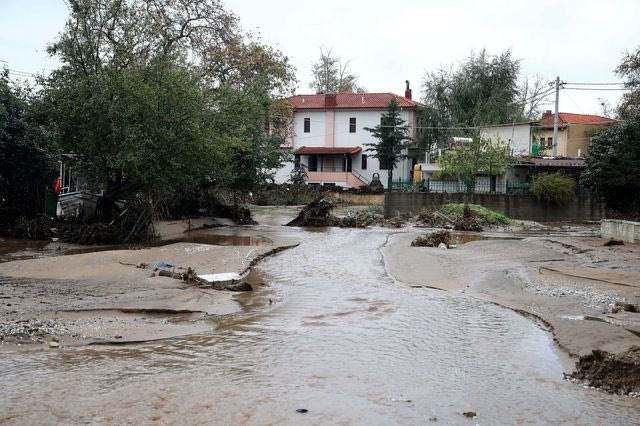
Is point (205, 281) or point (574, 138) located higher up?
point (574, 138)

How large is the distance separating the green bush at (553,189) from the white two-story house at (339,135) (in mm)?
25097

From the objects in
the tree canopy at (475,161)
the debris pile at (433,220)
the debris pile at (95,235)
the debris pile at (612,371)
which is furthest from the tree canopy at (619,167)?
the debris pile at (612,371)

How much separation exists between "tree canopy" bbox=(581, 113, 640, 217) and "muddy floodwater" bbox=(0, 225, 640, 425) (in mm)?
20474

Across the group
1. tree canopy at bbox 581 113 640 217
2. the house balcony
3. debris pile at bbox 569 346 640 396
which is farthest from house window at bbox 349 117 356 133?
debris pile at bbox 569 346 640 396

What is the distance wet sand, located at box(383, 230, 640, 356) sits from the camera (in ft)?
31.3

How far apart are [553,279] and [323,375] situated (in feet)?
28.5

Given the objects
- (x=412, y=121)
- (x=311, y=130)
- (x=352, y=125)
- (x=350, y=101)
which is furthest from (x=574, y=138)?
(x=311, y=130)

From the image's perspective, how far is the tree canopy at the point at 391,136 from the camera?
5853 cm

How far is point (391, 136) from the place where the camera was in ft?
192

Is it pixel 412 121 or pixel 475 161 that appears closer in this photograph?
pixel 475 161

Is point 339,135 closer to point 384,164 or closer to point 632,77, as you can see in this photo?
point 384,164

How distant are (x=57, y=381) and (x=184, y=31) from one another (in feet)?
97.0

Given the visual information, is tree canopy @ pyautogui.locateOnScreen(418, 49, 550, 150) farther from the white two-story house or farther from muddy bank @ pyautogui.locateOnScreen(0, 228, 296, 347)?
muddy bank @ pyautogui.locateOnScreen(0, 228, 296, 347)

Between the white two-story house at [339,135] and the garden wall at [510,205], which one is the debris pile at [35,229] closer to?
the garden wall at [510,205]
